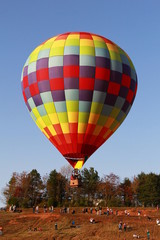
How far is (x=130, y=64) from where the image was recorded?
3859 cm

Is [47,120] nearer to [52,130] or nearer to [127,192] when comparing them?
[52,130]

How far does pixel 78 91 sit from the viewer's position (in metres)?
34.4

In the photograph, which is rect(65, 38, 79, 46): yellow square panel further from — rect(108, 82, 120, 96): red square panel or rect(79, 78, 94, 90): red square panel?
rect(108, 82, 120, 96): red square panel

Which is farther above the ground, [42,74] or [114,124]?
[42,74]

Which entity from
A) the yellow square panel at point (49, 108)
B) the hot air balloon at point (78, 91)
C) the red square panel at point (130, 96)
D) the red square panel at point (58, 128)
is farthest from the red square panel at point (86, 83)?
the red square panel at point (130, 96)

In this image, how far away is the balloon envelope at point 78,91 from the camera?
34500 millimetres

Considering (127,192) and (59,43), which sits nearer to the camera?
(59,43)

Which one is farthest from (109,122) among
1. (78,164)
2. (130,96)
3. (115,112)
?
(78,164)

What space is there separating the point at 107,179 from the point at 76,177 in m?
61.4

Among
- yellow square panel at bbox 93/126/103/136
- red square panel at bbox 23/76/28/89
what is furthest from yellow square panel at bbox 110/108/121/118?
red square panel at bbox 23/76/28/89

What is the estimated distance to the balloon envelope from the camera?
3450cm

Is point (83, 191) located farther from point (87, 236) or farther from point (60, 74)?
point (60, 74)

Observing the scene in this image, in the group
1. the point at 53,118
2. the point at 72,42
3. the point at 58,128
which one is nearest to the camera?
the point at 58,128

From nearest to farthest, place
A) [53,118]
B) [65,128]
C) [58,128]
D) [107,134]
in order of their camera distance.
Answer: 1. [65,128]
2. [58,128]
3. [53,118]
4. [107,134]
